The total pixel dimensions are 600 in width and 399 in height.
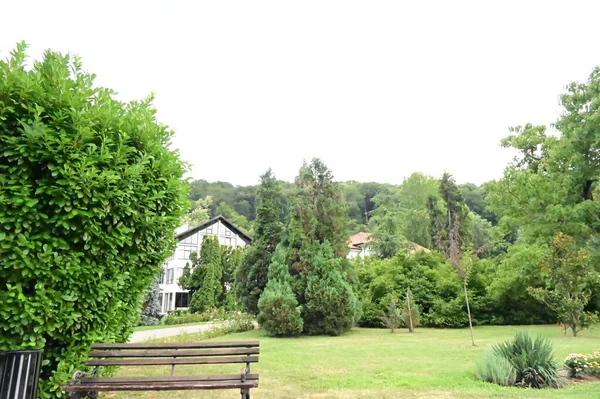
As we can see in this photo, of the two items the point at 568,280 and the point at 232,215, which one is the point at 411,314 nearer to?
the point at 568,280

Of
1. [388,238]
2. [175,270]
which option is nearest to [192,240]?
[175,270]

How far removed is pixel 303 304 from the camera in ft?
50.7

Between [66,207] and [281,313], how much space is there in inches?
463

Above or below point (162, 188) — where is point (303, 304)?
below

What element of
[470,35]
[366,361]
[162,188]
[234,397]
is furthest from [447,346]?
[162,188]

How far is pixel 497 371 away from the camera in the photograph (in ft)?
19.8

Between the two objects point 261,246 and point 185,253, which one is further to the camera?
point 185,253

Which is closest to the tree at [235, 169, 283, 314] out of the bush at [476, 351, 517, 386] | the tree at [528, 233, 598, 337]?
the tree at [528, 233, 598, 337]

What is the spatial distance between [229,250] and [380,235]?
17657 millimetres

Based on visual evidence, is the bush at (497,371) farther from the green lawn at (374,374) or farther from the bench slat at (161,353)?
the bench slat at (161,353)

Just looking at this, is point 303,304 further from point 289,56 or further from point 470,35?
point 470,35

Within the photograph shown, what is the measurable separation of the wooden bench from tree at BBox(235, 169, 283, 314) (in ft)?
45.2

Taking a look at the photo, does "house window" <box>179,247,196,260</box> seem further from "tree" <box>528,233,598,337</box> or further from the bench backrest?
the bench backrest

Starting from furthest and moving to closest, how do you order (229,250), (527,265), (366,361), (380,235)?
(380,235) → (229,250) → (527,265) → (366,361)
